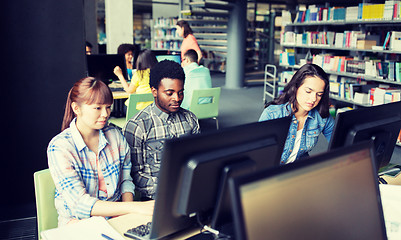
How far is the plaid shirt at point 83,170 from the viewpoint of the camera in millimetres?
1450

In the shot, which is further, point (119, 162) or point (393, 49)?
point (393, 49)

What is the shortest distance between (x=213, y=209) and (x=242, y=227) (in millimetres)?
404

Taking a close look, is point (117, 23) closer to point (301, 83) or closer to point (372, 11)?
point (372, 11)

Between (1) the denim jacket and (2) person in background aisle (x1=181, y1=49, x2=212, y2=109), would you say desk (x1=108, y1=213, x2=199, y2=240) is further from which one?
(2) person in background aisle (x1=181, y1=49, x2=212, y2=109)

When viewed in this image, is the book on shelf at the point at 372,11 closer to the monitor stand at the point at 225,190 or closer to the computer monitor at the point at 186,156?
the computer monitor at the point at 186,156

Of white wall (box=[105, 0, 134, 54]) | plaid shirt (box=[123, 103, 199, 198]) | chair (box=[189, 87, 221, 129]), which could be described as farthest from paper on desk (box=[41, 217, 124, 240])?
white wall (box=[105, 0, 134, 54])

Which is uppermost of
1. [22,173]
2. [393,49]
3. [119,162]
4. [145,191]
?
[393,49]

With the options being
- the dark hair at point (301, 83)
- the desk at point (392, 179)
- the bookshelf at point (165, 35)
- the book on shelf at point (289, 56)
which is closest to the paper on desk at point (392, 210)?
the desk at point (392, 179)

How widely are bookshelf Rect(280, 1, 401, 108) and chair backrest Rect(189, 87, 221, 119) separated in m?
2.33

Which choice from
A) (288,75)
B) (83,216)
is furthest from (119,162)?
(288,75)

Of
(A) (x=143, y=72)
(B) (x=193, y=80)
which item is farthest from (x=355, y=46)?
(A) (x=143, y=72)

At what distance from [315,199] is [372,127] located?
83 cm

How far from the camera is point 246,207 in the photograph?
67cm

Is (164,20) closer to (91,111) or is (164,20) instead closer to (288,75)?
(288,75)
